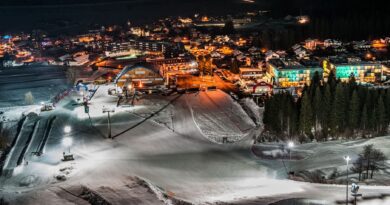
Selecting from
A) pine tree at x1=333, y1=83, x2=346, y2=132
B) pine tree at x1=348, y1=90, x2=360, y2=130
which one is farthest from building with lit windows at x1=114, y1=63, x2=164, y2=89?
pine tree at x1=348, y1=90, x2=360, y2=130

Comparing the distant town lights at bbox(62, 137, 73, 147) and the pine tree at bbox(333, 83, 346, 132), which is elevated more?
the pine tree at bbox(333, 83, 346, 132)

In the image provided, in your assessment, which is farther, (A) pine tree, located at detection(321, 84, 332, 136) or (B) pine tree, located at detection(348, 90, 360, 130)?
(A) pine tree, located at detection(321, 84, 332, 136)

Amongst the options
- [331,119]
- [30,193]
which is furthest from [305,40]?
[30,193]

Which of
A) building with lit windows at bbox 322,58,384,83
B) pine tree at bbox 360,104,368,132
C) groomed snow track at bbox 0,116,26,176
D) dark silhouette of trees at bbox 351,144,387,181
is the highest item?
building with lit windows at bbox 322,58,384,83

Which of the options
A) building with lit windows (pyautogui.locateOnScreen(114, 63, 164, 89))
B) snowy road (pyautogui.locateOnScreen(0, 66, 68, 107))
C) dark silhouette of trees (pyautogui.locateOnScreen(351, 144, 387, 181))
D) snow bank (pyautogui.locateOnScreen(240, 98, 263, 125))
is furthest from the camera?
building with lit windows (pyautogui.locateOnScreen(114, 63, 164, 89))

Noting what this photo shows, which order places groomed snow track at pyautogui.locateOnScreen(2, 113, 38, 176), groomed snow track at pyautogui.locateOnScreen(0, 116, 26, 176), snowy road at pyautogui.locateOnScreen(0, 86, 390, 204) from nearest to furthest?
snowy road at pyautogui.locateOnScreen(0, 86, 390, 204), groomed snow track at pyautogui.locateOnScreen(2, 113, 38, 176), groomed snow track at pyautogui.locateOnScreen(0, 116, 26, 176)

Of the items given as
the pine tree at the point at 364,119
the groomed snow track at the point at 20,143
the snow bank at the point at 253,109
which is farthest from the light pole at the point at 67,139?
the pine tree at the point at 364,119

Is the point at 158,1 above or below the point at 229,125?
above

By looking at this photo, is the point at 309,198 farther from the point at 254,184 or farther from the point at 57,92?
the point at 57,92

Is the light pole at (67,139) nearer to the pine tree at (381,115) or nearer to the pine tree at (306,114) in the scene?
the pine tree at (306,114)

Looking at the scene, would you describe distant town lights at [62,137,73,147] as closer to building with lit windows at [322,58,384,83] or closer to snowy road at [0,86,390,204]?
snowy road at [0,86,390,204]
